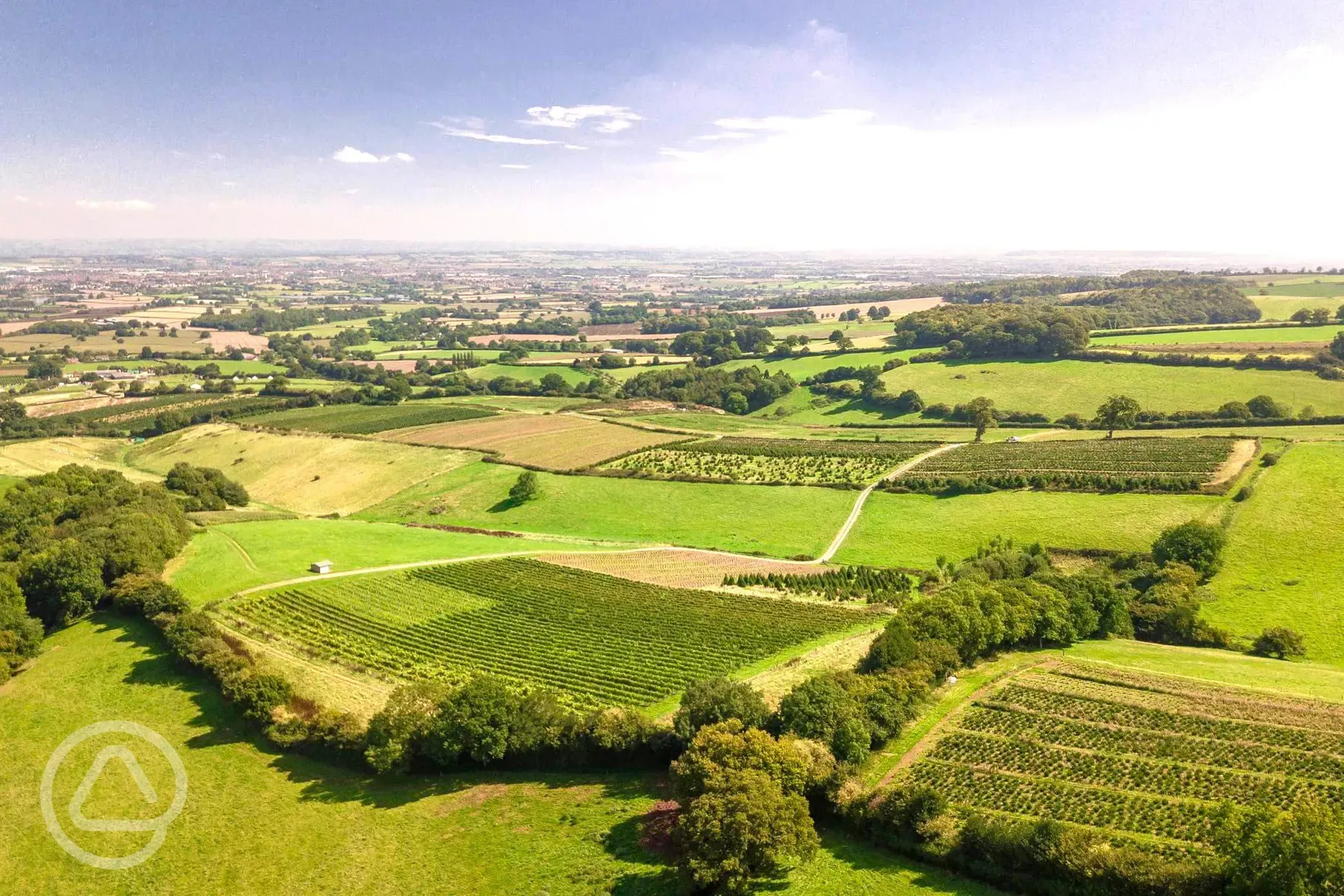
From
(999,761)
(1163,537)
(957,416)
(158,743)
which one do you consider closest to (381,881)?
(158,743)

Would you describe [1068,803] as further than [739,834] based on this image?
Yes

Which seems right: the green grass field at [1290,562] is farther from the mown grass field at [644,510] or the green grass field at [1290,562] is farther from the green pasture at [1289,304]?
the green pasture at [1289,304]

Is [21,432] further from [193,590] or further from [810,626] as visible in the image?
[810,626]

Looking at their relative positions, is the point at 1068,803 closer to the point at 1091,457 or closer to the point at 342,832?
the point at 342,832

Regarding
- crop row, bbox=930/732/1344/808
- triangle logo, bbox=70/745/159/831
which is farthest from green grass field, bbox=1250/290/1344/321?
triangle logo, bbox=70/745/159/831

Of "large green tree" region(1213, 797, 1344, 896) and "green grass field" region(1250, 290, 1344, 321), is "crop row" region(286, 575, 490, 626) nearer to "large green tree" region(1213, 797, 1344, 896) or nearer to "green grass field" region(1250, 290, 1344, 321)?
"large green tree" region(1213, 797, 1344, 896)

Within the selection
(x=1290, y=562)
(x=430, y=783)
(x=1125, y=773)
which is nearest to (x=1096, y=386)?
(x=1290, y=562)
